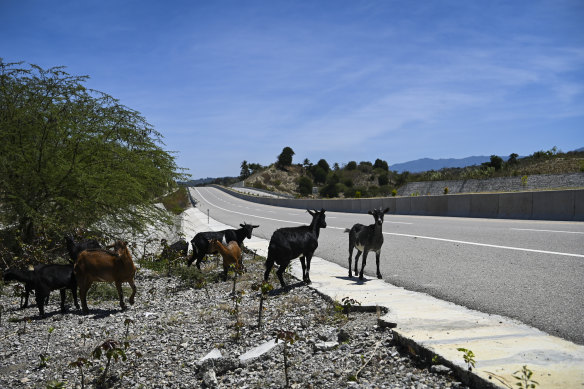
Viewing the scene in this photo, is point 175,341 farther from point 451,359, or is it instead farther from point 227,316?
point 451,359

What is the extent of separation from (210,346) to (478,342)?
2.74 m

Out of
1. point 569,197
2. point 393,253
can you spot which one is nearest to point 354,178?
point 569,197

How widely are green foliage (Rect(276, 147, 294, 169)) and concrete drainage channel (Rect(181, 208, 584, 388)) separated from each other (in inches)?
5209

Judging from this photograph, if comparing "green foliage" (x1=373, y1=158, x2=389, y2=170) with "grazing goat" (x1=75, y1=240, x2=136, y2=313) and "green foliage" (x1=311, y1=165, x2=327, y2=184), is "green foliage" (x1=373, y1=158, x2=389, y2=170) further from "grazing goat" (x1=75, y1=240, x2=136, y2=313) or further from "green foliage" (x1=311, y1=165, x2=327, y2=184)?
"grazing goat" (x1=75, y1=240, x2=136, y2=313)

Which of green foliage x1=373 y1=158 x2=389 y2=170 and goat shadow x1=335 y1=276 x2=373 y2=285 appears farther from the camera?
green foliage x1=373 y1=158 x2=389 y2=170

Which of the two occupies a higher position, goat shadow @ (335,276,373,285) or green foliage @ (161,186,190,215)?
green foliage @ (161,186,190,215)

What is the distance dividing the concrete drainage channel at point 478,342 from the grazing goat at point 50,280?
151 inches

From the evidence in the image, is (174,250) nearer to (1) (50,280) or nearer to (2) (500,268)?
(1) (50,280)

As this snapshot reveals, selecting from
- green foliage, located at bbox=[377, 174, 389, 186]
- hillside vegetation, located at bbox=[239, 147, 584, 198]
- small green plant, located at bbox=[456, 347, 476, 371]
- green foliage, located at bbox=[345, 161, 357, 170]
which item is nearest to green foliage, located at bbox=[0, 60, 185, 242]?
small green plant, located at bbox=[456, 347, 476, 371]

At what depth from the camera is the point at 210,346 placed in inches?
192

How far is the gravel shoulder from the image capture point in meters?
3.87

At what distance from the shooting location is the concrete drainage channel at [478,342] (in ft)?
10.3

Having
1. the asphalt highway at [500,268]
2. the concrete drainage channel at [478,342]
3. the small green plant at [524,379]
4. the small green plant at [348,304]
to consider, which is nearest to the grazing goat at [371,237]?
the asphalt highway at [500,268]

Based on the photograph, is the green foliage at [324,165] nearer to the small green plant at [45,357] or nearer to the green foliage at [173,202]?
the green foliage at [173,202]
